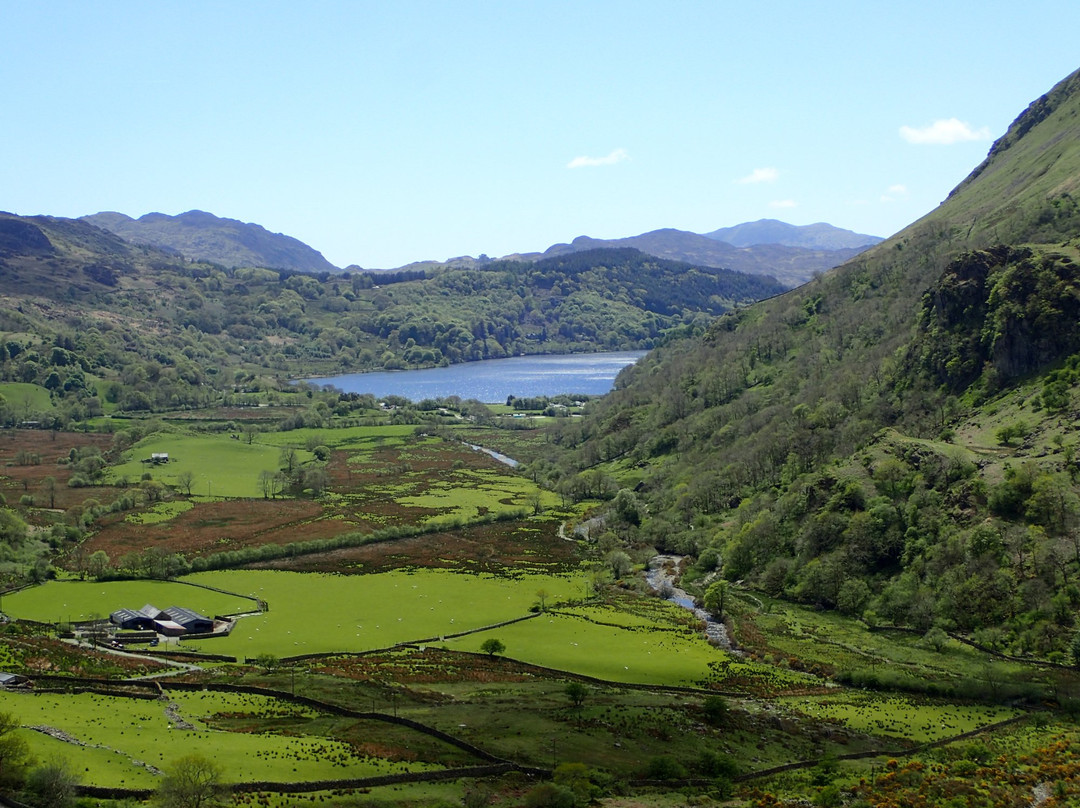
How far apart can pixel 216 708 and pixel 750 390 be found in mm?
135501

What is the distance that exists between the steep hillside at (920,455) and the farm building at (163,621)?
202 ft

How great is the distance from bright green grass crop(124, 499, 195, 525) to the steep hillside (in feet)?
223

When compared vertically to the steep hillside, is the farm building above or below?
below

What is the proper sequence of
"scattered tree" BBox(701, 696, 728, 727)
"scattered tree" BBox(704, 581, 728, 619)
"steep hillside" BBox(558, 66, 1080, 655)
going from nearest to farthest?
"scattered tree" BBox(701, 696, 728, 727)
"steep hillside" BBox(558, 66, 1080, 655)
"scattered tree" BBox(704, 581, 728, 619)

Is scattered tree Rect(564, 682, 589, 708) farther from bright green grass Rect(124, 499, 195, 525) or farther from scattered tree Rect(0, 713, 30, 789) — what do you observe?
bright green grass Rect(124, 499, 195, 525)

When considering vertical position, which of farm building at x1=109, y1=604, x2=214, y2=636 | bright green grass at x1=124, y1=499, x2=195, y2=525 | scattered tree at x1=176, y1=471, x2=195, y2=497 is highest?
scattered tree at x1=176, y1=471, x2=195, y2=497

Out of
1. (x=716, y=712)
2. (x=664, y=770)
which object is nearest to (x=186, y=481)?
(x=716, y=712)

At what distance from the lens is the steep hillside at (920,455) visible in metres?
90.0

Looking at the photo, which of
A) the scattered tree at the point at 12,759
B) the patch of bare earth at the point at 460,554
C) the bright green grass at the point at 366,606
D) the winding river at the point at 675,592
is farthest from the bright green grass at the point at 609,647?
the scattered tree at the point at 12,759

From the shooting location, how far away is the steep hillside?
295ft

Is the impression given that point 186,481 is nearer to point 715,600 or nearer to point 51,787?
point 715,600

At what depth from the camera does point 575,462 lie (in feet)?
634

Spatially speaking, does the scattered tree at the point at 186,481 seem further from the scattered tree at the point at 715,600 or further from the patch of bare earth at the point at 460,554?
the scattered tree at the point at 715,600

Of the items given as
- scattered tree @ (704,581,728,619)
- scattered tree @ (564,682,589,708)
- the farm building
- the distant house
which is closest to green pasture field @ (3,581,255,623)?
the farm building
